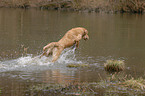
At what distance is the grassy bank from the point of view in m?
39.9

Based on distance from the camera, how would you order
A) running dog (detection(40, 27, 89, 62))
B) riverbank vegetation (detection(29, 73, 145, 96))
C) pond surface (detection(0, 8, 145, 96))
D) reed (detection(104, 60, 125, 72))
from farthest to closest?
running dog (detection(40, 27, 89, 62)), reed (detection(104, 60, 125, 72)), pond surface (detection(0, 8, 145, 96)), riverbank vegetation (detection(29, 73, 145, 96))

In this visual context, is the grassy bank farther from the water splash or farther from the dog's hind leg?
the dog's hind leg

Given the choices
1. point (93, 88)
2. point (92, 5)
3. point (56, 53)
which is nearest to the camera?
point (93, 88)

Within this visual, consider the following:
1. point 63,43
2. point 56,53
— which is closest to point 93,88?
point 56,53

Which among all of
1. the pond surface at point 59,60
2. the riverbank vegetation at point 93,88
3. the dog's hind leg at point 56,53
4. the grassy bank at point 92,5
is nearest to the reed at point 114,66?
the pond surface at point 59,60

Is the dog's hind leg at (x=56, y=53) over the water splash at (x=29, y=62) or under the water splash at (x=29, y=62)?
over

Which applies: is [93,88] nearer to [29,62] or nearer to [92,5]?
[29,62]

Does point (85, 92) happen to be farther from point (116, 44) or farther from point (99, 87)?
point (116, 44)

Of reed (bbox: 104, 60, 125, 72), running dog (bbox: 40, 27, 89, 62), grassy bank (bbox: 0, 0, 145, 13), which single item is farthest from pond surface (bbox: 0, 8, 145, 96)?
grassy bank (bbox: 0, 0, 145, 13)

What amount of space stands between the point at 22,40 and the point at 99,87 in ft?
29.9

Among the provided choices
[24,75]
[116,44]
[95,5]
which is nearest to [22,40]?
[116,44]

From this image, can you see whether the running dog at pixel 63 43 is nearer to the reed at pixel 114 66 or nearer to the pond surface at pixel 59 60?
the pond surface at pixel 59 60

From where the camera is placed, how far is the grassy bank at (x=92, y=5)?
39938mm

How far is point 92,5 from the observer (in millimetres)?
40500
